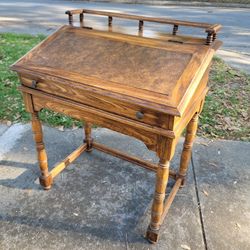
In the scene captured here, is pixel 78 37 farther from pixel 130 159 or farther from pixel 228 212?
pixel 228 212

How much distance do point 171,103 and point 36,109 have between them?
100 cm

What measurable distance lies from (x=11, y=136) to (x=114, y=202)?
4.65ft

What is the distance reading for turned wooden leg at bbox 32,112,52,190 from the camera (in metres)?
2.12

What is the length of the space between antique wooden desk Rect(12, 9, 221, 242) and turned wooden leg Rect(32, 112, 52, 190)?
0.01m

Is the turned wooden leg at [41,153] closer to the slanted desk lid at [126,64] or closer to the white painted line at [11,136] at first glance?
the slanted desk lid at [126,64]

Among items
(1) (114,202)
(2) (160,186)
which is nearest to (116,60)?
(2) (160,186)

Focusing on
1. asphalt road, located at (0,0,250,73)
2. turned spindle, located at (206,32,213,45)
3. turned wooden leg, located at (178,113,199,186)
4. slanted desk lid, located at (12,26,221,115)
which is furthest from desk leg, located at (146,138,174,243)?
asphalt road, located at (0,0,250,73)

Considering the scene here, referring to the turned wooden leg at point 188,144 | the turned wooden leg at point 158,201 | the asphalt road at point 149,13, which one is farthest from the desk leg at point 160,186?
the asphalt road at point 149,13

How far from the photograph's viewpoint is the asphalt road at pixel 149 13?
614 cm

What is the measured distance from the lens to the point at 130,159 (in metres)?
2.63

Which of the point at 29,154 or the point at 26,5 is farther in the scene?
the point at 26,5

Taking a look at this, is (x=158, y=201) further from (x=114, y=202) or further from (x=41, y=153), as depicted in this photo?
(x=41, y=153)

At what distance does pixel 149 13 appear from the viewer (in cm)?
980

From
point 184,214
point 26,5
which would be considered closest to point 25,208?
point 184,214
